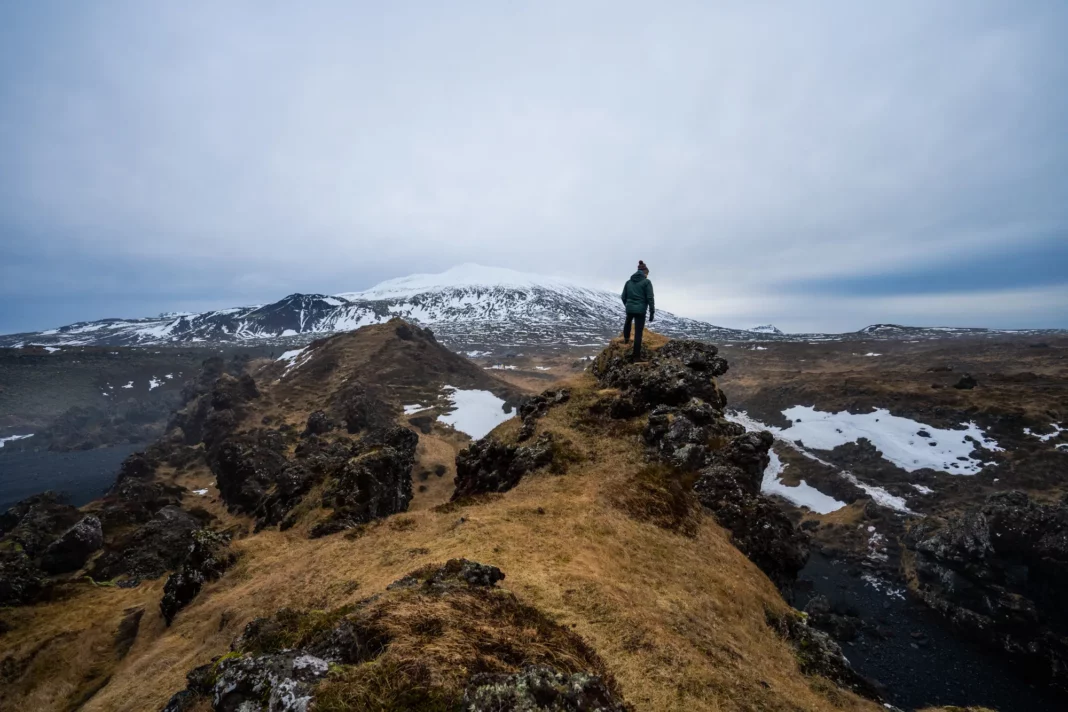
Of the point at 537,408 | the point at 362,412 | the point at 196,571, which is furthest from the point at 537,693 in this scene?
the point at 362,412

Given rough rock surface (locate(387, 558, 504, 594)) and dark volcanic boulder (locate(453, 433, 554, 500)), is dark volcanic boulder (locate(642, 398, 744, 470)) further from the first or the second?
rough rock surface (locate(387, 558, 504, 594))

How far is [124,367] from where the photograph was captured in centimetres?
13812

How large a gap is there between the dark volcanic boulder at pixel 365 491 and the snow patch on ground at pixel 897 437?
61.8 meters

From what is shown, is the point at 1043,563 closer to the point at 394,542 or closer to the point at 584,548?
the point at 584,548

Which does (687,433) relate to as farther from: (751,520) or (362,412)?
(362,412)

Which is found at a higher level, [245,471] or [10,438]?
[245,471]

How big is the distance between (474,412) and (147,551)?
46586 millimetres

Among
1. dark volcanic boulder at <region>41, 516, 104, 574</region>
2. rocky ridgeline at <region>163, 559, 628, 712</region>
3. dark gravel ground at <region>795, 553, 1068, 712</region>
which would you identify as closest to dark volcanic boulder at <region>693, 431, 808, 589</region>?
rocky ridgeline at <region>163, 559, 628, 712</region>

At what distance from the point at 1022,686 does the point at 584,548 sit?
40479 millimetres

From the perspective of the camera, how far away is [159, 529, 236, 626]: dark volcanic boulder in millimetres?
15664

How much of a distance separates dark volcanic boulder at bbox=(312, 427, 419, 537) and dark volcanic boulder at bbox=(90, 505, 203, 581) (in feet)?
39.4

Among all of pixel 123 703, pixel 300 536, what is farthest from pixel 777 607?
pixel 300 536

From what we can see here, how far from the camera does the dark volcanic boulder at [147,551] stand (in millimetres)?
27844

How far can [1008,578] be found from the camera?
35.1 meters
